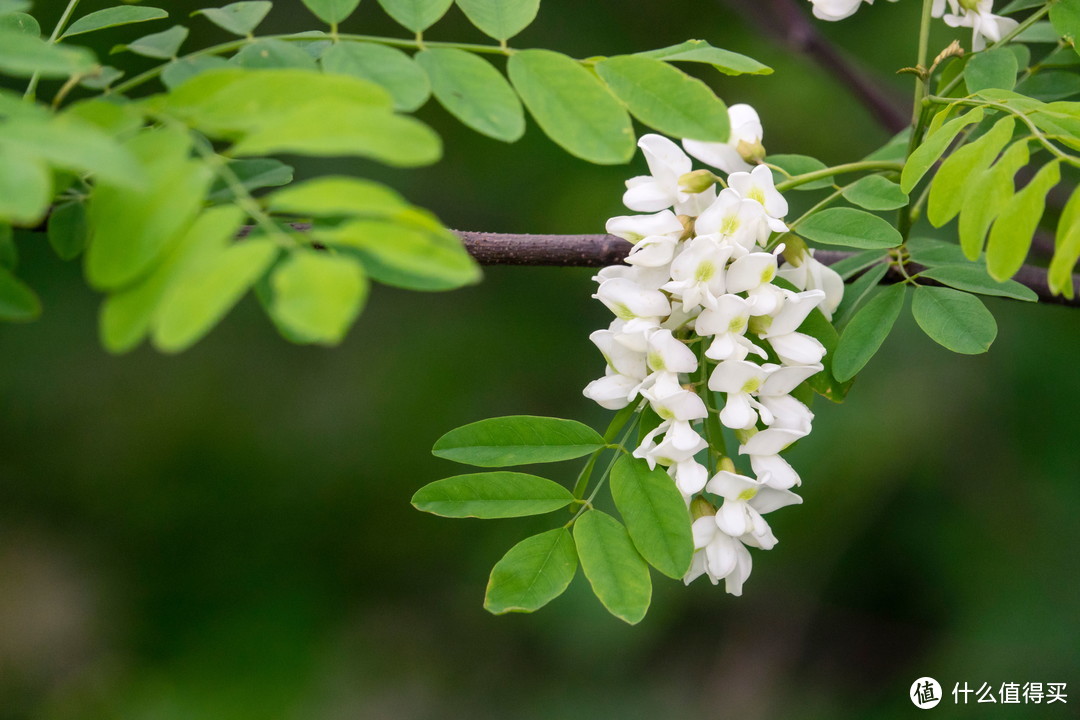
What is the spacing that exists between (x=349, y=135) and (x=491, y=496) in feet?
1.21

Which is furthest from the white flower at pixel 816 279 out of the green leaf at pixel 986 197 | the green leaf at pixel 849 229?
the green leaf at pixel 986 197

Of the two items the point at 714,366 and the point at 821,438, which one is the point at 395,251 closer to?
the point at 714,366

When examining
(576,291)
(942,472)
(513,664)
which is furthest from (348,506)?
(942,472)

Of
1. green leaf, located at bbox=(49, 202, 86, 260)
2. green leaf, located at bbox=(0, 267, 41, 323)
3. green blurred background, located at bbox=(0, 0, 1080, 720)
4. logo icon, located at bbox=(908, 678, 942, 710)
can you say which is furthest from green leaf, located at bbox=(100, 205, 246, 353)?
logo icon, located at bbox=(908, 678, 942, 710)

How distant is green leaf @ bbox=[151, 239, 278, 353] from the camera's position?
15.5 inches

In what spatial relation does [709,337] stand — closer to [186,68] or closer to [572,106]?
[572,106]

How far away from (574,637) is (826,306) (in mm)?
1401

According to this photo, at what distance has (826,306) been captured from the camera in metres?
0.76

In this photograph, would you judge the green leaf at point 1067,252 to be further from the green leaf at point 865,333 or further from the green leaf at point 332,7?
the green leaf at point 332,7

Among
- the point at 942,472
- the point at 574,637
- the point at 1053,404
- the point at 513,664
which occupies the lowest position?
the point at 513,664

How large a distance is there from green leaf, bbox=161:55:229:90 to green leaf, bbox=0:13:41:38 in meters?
0.18

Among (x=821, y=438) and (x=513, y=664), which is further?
(x=513, y=664)

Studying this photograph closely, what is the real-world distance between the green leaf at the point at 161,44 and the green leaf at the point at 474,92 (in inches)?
6.2

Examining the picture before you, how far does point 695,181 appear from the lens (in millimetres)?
669
